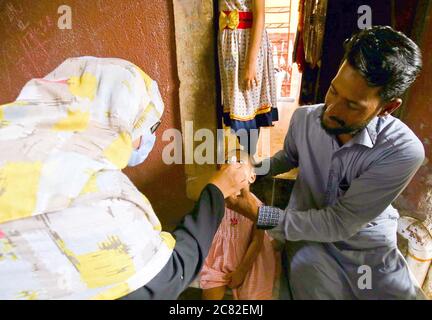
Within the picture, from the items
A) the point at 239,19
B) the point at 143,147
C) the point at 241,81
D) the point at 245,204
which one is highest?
the point at 239,19

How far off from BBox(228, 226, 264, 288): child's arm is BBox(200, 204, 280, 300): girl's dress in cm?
2

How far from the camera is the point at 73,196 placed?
88 centimetres

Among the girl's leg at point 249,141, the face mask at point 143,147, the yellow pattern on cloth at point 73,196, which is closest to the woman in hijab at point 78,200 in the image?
the yellow pattern on cloth at point 73,196

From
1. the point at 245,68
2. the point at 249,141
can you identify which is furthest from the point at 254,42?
the point at 249,141

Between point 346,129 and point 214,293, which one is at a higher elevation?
point 346,129

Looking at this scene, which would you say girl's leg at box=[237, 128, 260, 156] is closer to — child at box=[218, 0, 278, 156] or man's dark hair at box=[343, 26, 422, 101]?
child at box=[218, 0, 278, 156]

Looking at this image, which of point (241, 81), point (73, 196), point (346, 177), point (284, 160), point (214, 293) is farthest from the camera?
point (241, 81)

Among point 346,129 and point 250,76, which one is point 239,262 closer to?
point 346,129

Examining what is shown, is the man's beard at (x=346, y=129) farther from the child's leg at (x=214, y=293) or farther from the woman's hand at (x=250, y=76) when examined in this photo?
the child's leg at (x=214, y=293)

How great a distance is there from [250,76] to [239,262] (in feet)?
3.92

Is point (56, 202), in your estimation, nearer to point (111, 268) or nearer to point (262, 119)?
point (111, 268)

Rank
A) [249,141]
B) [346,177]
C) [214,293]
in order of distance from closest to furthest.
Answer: [346,177], [214,293], [249,141]

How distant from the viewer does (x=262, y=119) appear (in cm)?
224

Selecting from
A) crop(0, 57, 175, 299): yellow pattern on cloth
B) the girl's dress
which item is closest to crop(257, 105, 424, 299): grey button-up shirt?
the girl's dress
